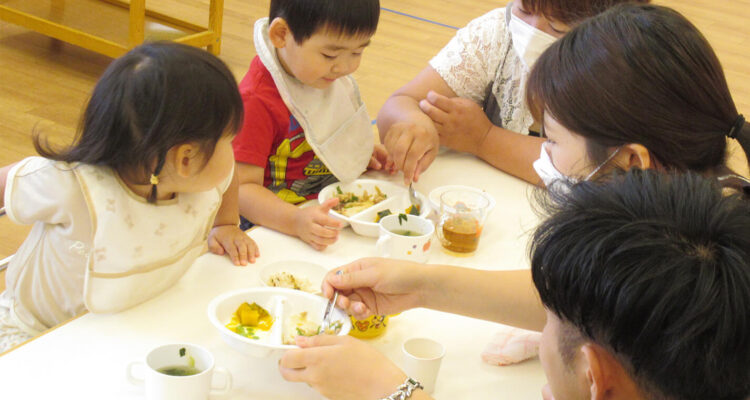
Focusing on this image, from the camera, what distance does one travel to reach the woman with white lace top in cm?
175

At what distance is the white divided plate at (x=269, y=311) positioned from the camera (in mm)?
1068

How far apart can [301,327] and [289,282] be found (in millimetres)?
141

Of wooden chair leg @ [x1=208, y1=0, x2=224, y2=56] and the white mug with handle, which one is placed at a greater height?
the white mug with handle

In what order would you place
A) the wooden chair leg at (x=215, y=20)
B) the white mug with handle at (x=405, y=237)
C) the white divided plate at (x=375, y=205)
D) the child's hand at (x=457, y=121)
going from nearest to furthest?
the white mug with handle at (x=405, y=237)
the white divided plate at (x=375, y=205)
the child's hand at (x=457, y=121)
the wooden chair leg at (x=215, y=20)

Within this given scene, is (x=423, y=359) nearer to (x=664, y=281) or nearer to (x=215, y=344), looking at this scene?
(x=215, y=344)

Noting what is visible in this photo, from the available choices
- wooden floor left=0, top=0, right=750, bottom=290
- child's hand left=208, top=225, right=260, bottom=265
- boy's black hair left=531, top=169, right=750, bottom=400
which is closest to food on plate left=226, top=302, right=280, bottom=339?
child's hand left=208, top=225, right=260, bottom=265

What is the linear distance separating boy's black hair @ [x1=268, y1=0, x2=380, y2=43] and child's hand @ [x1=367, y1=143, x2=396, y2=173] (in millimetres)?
337

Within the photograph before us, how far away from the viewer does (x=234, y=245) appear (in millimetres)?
1420

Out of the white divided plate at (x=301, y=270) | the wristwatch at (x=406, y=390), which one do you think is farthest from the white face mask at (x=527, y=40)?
the wristwatch at (x=406, y=390)

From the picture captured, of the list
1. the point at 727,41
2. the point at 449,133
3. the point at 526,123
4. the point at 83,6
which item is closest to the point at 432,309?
the point at 449,133

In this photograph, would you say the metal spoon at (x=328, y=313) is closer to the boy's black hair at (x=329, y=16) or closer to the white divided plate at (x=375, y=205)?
the white divided plate at (x=375, y=205)

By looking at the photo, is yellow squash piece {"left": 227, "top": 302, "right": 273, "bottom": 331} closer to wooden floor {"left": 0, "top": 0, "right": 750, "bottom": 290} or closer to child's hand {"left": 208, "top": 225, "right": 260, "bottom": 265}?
child's hand {"left": 208, "top": 225, "right": 260, "bottom": 265}

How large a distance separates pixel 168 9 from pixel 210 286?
4109 millimetres

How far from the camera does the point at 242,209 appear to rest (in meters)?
1.62
